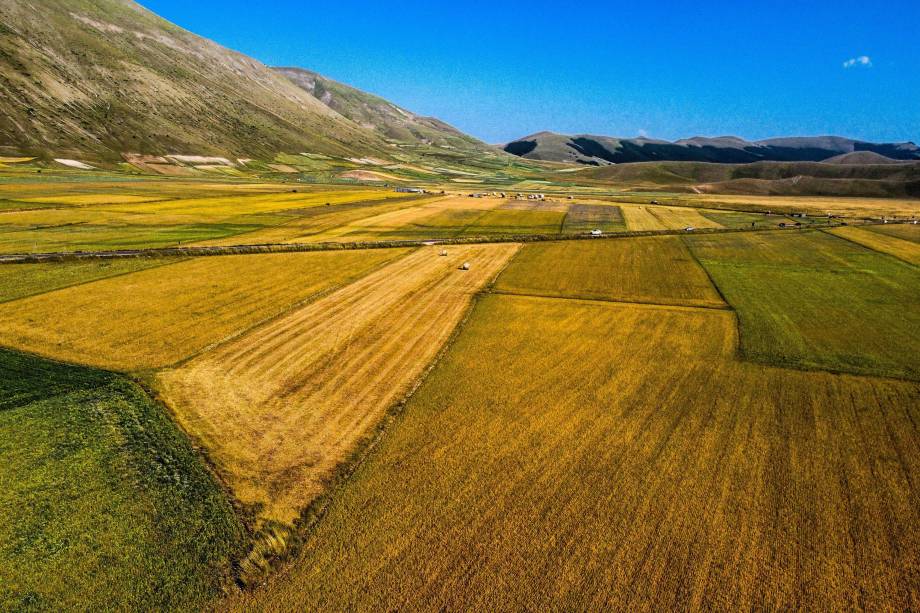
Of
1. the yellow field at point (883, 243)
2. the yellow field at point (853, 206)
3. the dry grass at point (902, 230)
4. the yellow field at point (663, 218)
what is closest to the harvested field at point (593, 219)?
the yellow field at point (663, 218)

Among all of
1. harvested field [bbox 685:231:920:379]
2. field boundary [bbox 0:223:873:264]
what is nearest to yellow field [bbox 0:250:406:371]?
field boundary [bbox 0:223:873:264]

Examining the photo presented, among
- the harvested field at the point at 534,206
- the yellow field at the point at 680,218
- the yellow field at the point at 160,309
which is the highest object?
the harvested field at the point at 534,206

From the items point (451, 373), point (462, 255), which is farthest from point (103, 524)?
point (462, 255)

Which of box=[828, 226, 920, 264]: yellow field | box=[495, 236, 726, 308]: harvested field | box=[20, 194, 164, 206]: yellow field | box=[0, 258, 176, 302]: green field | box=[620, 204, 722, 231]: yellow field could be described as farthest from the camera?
box=[20, 194, 164, 206]: yellow field

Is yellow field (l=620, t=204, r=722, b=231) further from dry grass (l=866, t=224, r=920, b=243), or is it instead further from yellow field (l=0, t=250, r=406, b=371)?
yellow field (l=0, t=250, r=406, b=371)

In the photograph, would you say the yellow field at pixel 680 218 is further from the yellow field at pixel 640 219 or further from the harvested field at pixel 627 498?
the harvested field at pixel 627 498

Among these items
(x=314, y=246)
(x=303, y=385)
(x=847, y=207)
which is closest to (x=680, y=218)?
(x=847, y=207)
